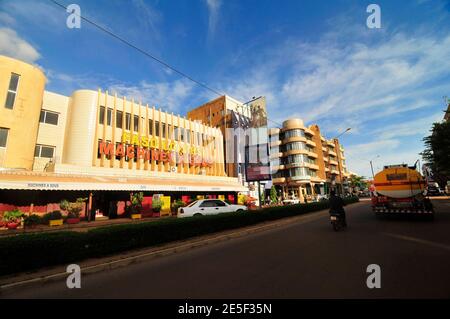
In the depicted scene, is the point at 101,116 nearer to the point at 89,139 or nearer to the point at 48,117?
the point at 89,139

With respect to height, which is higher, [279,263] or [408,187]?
[408,187]

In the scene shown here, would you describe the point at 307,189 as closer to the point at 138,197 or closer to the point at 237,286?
the point at 138,197

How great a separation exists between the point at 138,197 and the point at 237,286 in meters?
19.1

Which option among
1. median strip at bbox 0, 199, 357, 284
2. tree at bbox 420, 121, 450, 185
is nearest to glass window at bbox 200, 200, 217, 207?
median strip at bbox 0, 199, 357, 284

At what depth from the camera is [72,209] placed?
17391 millimetres

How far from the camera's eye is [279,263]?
5.75 m

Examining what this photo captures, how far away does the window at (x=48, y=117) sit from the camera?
2002cm

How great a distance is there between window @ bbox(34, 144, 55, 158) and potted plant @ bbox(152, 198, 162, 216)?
31.9 ft

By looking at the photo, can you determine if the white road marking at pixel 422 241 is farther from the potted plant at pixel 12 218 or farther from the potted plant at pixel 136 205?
the potted plant at pixel 12 218

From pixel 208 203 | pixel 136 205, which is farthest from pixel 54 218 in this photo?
pixel 208 203

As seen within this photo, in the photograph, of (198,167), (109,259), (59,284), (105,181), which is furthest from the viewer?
(198,167)

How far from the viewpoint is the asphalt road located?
13.3 feet

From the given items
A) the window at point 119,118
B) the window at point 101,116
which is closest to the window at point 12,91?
the window at point 101,116
